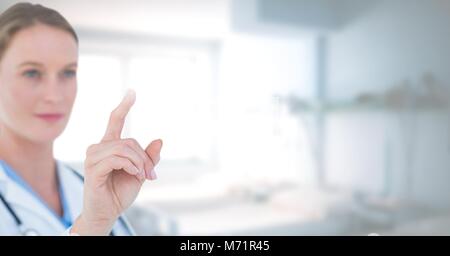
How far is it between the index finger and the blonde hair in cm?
20

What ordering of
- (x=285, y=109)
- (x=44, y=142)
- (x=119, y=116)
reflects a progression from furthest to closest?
(x=285, y=109)
(x=44, y=142)
(x=119, y=116)

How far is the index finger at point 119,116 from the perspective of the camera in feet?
1.48

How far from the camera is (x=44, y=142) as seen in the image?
574 mm

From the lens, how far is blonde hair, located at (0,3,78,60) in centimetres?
53

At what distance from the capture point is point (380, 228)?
2.42 ft

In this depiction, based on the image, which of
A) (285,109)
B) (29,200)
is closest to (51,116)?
(29,200)

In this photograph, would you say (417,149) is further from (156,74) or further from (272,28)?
(156,74)

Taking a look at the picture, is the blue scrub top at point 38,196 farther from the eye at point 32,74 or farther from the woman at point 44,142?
the eye at point 32,74

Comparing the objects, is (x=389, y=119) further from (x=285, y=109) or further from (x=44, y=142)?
(x=44, y=142)

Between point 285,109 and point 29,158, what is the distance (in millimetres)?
472

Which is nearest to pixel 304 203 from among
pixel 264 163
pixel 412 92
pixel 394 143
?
pixel 264 163

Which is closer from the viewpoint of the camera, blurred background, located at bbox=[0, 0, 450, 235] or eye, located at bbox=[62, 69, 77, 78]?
eye, located at bbox=[62, 69, 77, 78]

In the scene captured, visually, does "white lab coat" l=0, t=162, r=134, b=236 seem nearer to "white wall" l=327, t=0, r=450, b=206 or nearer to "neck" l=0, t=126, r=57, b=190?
"neck" l=0, t=126, r=57, b=190

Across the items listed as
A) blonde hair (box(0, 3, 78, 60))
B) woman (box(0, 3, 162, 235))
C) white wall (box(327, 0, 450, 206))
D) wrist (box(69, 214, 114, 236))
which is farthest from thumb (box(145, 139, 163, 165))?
white wall (box(327, 0, 450, 206))
